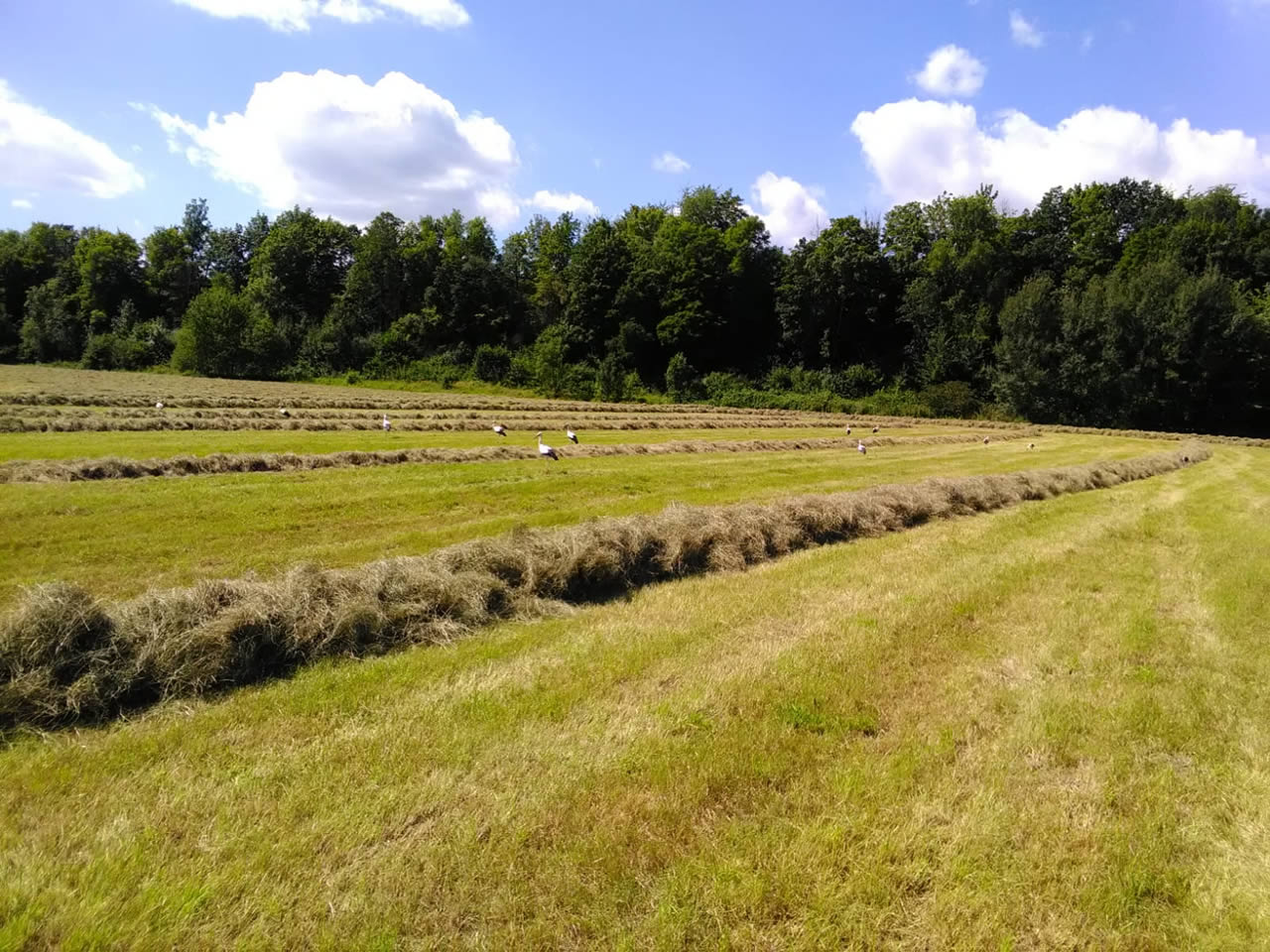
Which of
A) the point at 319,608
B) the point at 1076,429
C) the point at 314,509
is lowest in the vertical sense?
the point at 314,509

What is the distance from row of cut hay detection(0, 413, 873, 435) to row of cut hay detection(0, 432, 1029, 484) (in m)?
8.25

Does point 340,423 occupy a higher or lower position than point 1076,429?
lower

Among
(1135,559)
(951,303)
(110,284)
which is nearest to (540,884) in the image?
(1135,559)

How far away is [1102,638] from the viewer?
7.43 meters

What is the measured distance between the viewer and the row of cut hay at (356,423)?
2245cm

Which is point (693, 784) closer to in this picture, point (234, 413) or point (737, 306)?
point (234, 413)

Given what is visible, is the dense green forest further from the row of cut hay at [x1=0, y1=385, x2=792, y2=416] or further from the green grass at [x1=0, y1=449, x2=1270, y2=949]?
the green grass at [x1=0, y1=449, x2=1270, y2=949]

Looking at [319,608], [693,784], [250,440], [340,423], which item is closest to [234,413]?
[340,423]

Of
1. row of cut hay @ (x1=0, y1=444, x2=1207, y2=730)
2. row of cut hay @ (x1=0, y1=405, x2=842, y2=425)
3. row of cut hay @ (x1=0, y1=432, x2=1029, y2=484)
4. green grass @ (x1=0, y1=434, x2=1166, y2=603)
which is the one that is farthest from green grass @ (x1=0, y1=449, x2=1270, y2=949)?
row of cut hay @ (x1=0, y1=405, x2=842, y2=425)

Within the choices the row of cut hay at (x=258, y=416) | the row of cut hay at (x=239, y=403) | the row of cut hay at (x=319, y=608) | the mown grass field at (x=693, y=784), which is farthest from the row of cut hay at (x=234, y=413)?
the row of cut hay at (x=319, y=608)

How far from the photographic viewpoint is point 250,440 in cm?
2158

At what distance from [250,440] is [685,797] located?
2205 centimetres

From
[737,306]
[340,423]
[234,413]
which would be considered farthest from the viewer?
[737,306]

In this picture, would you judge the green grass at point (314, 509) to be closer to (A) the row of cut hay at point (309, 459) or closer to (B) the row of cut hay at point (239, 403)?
(A) the row of cut hay at point (309, 459)
